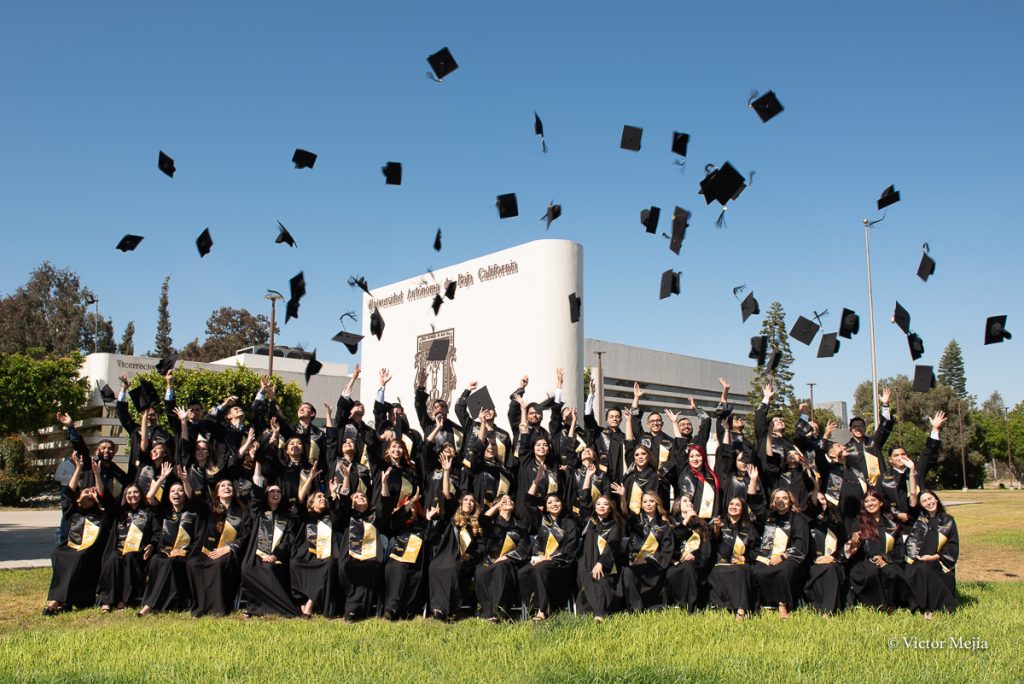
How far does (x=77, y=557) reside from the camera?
823 cm

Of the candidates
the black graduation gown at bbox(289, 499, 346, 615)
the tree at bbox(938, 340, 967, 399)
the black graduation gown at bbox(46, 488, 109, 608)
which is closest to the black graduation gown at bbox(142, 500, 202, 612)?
the black graduation gown at bbox(46, 488, 109, 608)

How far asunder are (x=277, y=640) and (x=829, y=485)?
5.62m

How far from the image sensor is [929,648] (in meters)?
6.16

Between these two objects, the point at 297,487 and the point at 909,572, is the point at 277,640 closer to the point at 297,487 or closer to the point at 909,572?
the point at 297,487

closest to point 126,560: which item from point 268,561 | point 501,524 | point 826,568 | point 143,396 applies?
point 268,561

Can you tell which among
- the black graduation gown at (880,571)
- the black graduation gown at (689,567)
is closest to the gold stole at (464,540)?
the black graduation gown at (689,567)

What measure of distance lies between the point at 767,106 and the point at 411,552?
6.05m

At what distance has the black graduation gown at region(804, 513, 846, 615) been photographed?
7.60 metres

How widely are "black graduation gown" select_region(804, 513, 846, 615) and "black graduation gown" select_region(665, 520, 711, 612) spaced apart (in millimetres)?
957

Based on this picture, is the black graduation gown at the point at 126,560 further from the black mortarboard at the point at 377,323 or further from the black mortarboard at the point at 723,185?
the black mortarboard at the point at 377,323

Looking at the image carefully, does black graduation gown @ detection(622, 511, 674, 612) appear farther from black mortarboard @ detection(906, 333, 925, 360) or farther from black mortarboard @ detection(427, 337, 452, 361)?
black mortarboard @ detection(427, 337, 452, 361)

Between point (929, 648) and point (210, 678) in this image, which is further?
point (929, 648)

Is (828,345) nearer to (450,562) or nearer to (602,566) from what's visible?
(602,566)

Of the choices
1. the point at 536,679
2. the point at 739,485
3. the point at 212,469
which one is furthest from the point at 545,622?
the point at 212,469
